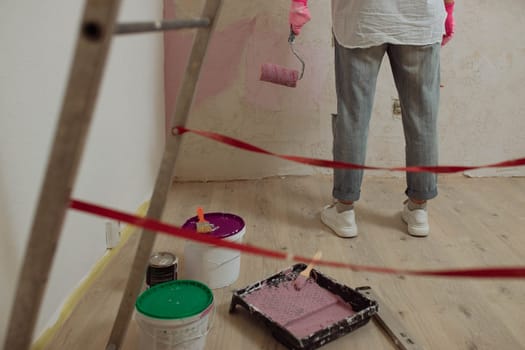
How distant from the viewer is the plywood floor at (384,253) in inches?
52.6

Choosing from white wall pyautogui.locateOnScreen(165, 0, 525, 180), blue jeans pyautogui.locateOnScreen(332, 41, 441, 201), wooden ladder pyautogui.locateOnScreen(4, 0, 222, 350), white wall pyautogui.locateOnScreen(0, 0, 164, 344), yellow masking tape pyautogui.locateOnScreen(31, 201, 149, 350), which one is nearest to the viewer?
wooden ladder pyautogui.locateOnScreen(4, 0, 222, 350)

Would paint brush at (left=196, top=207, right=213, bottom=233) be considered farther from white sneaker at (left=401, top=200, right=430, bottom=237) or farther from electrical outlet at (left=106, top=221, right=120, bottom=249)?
white sneaker at (left=401, top=200, right=430, bottom=237)

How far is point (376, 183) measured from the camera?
2.50 metres

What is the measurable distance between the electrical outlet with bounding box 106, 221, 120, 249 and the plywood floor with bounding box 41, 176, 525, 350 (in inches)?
2.0

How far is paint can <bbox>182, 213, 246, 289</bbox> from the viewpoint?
1490 millimetres

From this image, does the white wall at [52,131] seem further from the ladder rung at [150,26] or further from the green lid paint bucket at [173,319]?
the ladder rung at [150,26]

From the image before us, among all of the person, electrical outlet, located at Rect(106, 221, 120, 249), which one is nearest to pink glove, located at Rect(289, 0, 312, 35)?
the person

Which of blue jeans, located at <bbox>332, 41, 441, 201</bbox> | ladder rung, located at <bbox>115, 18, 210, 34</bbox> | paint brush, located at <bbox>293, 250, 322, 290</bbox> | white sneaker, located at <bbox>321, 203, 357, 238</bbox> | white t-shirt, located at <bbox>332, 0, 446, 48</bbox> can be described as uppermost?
white t-shirt, located at <bbox>332, 0, 446, 48</bbox>

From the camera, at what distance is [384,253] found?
1783mm

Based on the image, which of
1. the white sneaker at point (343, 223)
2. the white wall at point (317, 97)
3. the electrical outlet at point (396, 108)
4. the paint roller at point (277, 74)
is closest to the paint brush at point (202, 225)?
the white sneaker at point (343, 223)

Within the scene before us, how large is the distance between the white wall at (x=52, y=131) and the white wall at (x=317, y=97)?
0.48 metres

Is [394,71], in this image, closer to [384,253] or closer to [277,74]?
[277,74]

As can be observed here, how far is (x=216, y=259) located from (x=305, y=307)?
0.94 feet

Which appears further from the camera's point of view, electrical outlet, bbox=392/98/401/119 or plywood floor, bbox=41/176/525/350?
electrical outlet, bbox=392/98/401/119
